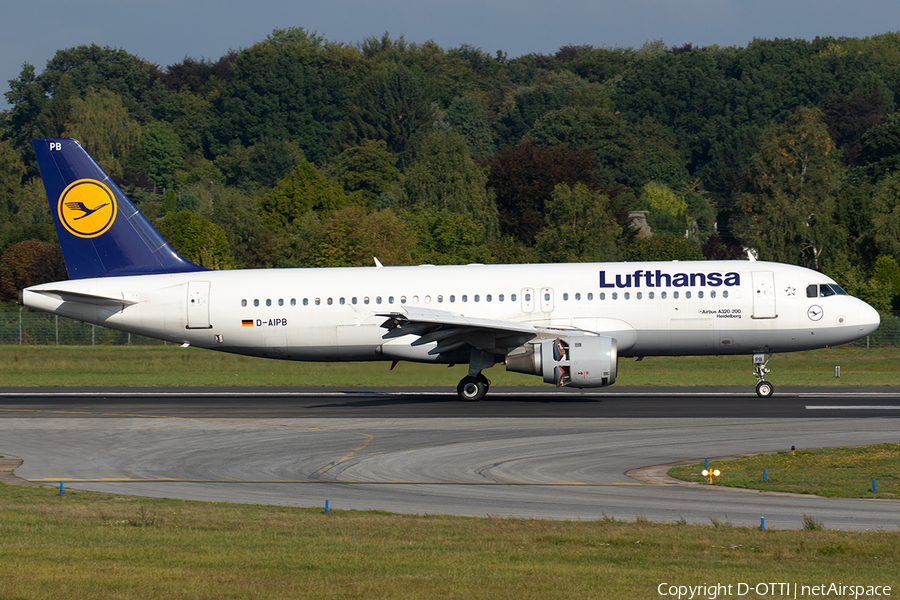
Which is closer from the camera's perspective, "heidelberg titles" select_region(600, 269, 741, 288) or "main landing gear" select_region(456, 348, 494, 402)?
"heidelberg titles" select_region(600, 269, 741, 288)

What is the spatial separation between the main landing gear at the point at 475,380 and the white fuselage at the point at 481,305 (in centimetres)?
86

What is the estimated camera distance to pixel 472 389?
37031mm

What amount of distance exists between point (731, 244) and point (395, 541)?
12126cm

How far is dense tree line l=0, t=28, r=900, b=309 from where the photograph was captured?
3314 inches

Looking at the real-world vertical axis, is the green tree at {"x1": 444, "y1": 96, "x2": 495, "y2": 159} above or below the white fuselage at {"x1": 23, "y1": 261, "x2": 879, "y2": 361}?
above

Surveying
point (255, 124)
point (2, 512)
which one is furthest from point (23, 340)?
point (255, 124)

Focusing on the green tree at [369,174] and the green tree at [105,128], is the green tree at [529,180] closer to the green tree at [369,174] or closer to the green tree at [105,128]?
the green tree at [369,174]

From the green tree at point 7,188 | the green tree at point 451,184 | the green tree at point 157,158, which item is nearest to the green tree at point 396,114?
the green tree at point 157,158

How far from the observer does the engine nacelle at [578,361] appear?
112ft

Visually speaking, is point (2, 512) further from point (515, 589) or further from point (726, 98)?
point (726, 98)

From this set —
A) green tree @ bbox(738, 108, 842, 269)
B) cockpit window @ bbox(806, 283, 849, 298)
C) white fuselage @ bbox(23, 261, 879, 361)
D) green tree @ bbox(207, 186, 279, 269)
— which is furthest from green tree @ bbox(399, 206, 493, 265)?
cockpit window @ bbox(806, 283, 849, 298)

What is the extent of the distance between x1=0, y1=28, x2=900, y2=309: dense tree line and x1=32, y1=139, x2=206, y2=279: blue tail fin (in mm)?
37502

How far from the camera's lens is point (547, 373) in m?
34.4

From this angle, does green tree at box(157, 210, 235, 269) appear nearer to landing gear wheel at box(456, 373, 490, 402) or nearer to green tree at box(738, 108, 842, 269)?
landing gear wheel at box(456, 373, 490, 402)
